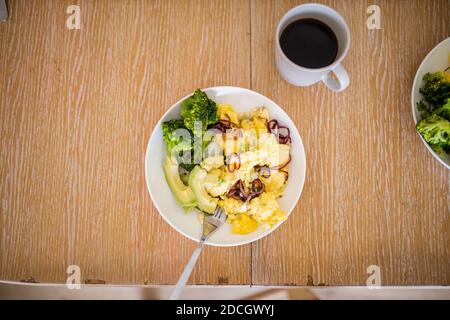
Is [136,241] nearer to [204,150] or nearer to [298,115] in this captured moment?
[204,150]

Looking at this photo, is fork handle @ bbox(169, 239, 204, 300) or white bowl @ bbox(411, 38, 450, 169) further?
white bowl @ bbox(411, 38, 450, 169)

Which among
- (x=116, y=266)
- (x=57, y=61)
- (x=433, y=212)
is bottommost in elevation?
(x=116, y=266)

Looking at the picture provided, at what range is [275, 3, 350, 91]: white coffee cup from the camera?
949 millimetres

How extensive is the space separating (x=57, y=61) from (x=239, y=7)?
57 centimetres

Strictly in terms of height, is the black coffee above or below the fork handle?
above

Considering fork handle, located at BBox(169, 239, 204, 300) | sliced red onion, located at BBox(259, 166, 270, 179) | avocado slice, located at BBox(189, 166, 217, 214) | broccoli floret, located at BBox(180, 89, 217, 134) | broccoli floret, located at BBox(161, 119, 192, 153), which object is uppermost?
broccoli floret, located at BBox(180, 89, 217, 134)

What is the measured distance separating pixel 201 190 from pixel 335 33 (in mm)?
544

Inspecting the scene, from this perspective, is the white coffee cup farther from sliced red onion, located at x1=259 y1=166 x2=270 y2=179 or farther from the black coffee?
sliced red onion, located at x1=259 y1=166 x2=270 y2=179

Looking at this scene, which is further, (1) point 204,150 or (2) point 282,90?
(2) point 282,90

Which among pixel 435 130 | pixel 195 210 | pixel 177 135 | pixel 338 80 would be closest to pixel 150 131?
pixel 177 135

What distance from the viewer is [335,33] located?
0.99m

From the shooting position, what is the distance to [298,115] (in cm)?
111

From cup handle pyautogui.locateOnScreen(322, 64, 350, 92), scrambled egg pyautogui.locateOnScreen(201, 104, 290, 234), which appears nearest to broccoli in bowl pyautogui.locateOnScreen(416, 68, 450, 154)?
cup handle pyautogui.locateOnScreen(322, 64, 350, 92)

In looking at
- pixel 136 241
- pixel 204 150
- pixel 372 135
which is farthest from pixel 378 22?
pixel 136 241
